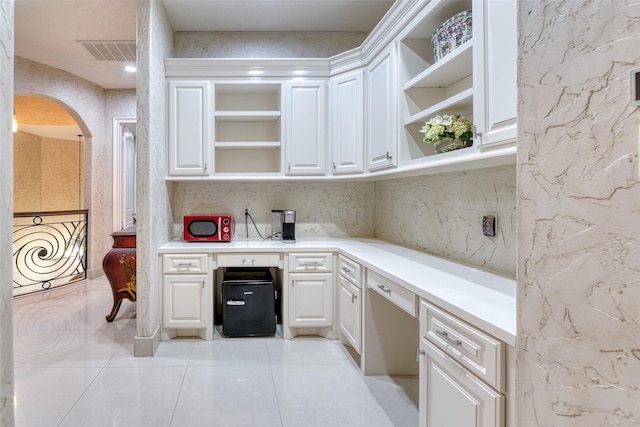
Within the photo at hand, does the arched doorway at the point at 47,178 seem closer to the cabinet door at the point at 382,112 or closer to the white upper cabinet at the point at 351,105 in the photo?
the white upper cabinet at the point at 351,105

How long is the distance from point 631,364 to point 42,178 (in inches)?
421

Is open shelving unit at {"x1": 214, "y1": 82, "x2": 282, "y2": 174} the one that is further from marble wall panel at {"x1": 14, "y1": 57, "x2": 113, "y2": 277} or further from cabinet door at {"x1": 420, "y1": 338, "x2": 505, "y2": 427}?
marble wall panel at {"x1": 14, "y1": 57, "x2": 113, "y2": 277}

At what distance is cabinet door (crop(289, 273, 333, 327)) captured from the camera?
3.05 m

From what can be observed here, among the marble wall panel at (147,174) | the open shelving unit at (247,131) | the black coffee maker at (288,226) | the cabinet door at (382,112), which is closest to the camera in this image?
the cabinet door at (382,112)

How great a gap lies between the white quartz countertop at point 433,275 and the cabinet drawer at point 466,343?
33mm

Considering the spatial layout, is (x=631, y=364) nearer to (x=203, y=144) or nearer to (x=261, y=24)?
(x=203, y=144)

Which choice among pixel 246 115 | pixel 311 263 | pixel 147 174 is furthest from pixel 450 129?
pixel 147 174

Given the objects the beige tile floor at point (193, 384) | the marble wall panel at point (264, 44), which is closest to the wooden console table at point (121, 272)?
the beige tile floor at point (193, 384)

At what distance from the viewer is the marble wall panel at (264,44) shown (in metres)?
3.59

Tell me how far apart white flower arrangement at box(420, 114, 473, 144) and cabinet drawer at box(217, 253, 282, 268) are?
1658mm

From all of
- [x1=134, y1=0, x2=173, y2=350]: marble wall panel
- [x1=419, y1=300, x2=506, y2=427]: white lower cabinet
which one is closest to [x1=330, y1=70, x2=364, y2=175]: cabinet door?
[x1=134, y1=0, x2=173, y2=350]: marble wall panel

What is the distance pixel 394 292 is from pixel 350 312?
851 mm

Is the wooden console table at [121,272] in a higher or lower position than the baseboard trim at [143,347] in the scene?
higher

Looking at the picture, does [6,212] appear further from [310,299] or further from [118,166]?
[118,166]
